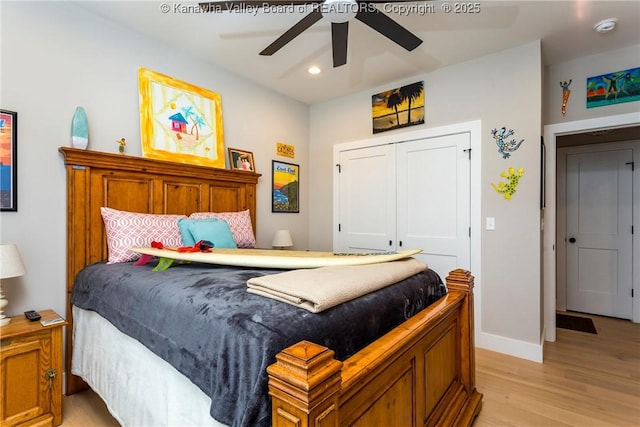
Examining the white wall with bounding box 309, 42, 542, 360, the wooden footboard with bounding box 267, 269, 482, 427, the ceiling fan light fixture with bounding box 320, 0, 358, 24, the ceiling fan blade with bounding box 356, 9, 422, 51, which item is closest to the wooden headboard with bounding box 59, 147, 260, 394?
the ceiling fan light fixture with bounding box 320, 0, 358, 24

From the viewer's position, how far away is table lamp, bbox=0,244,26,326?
168 centimetres

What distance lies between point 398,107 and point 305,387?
3309 millimetres

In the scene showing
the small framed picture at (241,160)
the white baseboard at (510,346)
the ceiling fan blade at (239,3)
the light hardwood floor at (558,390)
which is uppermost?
the ceiling fan blade at (239,3)

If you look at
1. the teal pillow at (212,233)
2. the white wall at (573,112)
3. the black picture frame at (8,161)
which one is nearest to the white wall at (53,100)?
the black picture frame at (8,161)

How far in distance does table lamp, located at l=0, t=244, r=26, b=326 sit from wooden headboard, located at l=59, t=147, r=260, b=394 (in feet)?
1.26

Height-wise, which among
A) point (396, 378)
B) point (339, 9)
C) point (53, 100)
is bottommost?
point (396, 378)

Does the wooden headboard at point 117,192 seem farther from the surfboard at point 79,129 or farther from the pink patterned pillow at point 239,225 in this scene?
the pink patterned pillow at point 239,225

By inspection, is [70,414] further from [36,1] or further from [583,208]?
[583,208]

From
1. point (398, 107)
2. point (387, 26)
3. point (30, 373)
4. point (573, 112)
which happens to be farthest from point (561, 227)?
point (30, 373)

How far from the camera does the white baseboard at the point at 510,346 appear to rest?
8.65 ft

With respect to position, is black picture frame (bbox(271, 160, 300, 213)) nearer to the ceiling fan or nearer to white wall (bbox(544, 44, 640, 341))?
the ceiling fan

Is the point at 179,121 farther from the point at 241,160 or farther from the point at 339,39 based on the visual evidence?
the point at 339,39

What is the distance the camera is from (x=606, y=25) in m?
2.38

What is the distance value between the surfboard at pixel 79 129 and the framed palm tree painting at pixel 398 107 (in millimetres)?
2707
